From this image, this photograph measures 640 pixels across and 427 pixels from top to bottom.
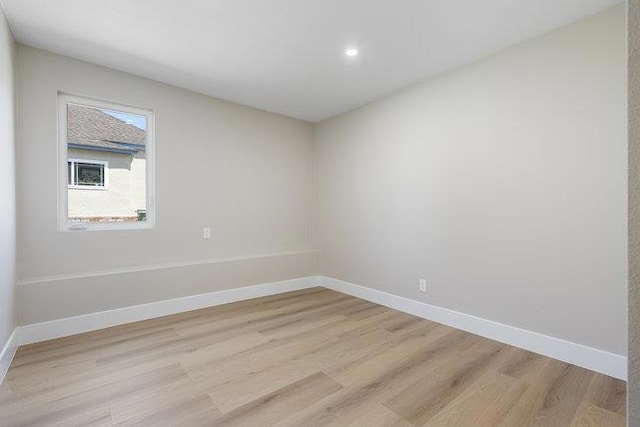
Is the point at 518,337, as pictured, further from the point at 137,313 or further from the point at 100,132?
the point at 100,132

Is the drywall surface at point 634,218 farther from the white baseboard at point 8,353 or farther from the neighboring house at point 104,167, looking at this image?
the neighboring house at point 104,167

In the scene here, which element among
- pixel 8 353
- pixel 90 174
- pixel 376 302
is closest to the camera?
pixel 8 353

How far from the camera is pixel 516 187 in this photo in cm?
244

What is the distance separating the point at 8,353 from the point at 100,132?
6.47 ft

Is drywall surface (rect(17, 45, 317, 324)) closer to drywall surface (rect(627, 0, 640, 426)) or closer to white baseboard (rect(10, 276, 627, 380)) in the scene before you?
white baseboard (rect(10, 276, 627, 380))

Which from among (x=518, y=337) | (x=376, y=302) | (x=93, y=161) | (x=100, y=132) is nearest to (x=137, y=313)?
(x=93, y=161)

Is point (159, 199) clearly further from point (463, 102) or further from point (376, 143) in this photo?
point (463, 102)

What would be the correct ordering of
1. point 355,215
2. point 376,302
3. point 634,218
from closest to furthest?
point 634,218 < point 376,302 < point 355,215

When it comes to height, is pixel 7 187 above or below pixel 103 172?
below

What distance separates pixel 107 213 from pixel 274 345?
2.11 metres

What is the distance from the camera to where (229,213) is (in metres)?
3.68

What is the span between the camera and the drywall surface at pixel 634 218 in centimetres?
64

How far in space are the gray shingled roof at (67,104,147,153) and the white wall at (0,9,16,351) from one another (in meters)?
0.45

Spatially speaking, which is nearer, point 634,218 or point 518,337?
point 634,218
